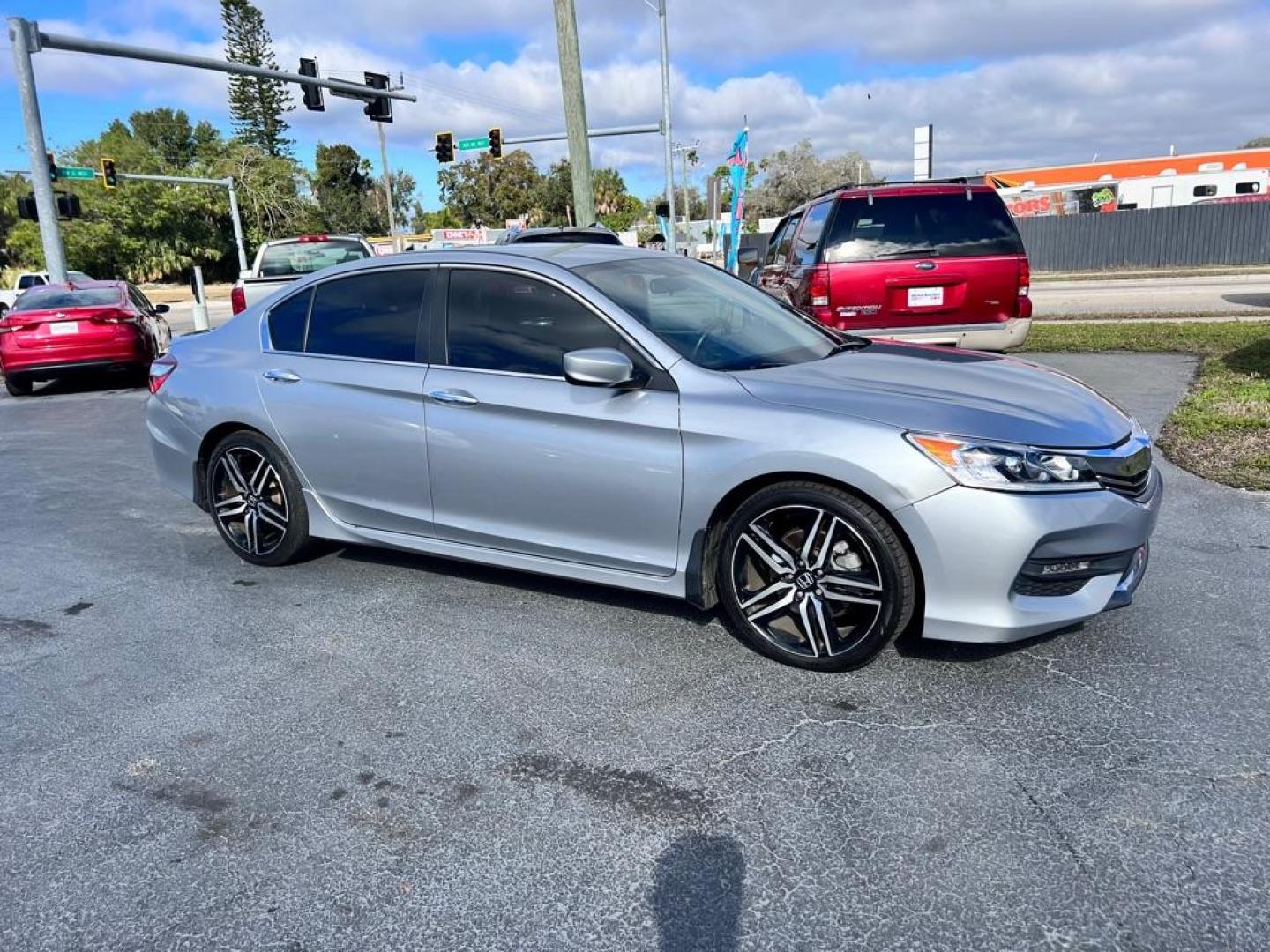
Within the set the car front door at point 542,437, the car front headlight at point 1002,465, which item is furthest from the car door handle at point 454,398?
the car front headlight at point 1002,465

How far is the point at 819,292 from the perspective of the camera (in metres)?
8.30

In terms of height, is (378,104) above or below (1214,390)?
above

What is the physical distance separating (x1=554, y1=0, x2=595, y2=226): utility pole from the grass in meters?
8.10

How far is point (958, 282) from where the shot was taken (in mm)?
8219

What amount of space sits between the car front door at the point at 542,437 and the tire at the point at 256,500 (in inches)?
39.5

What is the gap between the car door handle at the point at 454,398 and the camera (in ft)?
14.3

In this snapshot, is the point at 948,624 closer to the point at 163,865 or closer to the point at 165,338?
the point at 163,865

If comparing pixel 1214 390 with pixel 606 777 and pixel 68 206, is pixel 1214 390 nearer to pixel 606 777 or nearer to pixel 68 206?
pixel 606 777

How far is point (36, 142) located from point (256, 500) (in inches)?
677

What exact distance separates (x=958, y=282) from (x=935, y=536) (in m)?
5.40

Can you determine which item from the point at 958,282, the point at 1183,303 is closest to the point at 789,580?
the point at 958,282

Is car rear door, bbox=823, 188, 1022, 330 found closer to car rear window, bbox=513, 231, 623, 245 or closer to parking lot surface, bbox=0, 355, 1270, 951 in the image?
parking lot surface, bbox=0, 355, 1270, 951

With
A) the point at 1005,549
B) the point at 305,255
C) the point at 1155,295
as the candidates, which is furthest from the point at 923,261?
the point at 1155,295

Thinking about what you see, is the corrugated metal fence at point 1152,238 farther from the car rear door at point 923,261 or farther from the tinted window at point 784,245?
the car rear door at point 923,261
